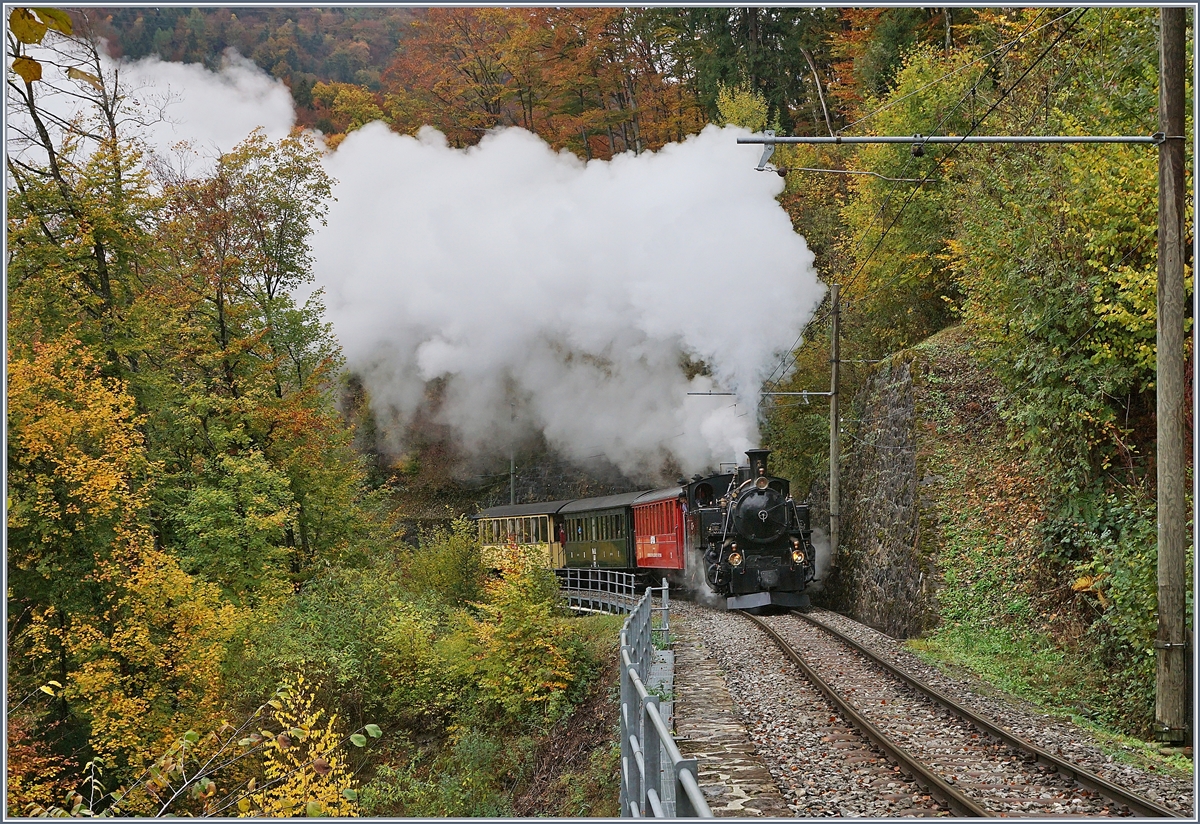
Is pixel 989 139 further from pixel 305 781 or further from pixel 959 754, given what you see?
pixel 305 781

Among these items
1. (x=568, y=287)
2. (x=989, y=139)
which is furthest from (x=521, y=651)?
(x=568, y=287)

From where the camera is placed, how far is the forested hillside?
10453 mm

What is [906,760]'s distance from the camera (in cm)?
720

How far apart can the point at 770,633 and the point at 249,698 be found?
926 centimetres

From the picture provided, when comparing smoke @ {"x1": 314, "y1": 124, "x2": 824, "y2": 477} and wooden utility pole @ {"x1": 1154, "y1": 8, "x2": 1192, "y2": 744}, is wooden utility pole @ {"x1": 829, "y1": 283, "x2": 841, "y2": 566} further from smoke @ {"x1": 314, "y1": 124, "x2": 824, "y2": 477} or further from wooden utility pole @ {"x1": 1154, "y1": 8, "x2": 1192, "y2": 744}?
wooden utility pole @ {"x1": 1154, "y1": 8, "x2": 1192, "y2": 744}

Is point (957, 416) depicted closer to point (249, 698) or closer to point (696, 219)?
point (696, 219)

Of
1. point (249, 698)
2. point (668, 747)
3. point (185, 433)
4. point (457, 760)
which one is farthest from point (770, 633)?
point (185, 433)

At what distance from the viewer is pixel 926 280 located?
23156 millimetres

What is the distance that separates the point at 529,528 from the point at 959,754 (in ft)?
70.5

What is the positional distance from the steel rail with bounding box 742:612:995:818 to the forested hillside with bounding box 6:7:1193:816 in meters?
2.57

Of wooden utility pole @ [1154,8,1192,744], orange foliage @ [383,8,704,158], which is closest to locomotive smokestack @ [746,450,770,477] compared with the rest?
wooden utility pole @ [1154,8,1192,744]

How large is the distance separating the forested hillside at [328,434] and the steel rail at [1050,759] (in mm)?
1630

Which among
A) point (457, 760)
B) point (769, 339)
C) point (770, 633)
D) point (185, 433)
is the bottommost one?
point (457, 760)

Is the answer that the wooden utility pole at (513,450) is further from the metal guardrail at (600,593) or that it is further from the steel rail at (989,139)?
the steel rail at (989,139)
